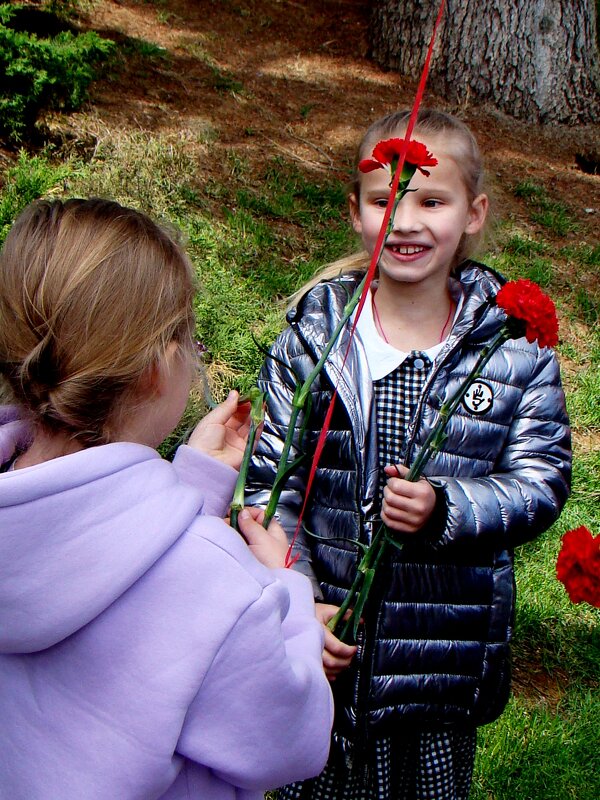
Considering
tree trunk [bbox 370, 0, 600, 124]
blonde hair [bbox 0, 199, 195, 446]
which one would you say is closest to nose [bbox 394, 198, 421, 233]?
blonde hair [bbox 0, 199, 195, 446]

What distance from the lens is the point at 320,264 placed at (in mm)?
4281

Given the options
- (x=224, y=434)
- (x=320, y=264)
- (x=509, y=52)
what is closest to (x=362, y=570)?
(x=224, y=434)

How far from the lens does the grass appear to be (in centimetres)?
269

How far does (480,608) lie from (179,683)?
0.97 metres

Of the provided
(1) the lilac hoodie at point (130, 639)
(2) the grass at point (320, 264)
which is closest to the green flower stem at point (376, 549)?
(1) the lilac hoodie at point (130, 639)

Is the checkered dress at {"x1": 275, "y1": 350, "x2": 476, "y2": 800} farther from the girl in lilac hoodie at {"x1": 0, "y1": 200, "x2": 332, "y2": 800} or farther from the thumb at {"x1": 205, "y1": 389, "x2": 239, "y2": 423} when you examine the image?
the girl in lilac hoodie at {"x1": 0, "y1": 200, "x2": 332, "y2": 800}

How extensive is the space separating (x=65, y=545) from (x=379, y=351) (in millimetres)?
1051

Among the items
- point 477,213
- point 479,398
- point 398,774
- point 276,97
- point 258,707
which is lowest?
point 398,774

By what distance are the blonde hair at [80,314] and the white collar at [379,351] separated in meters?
0.77

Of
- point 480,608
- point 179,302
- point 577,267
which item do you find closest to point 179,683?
point 179,302

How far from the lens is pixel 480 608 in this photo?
1895mm

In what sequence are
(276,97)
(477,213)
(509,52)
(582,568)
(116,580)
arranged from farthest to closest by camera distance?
(509,52), (276,97), (477,213), (582,568), (116,580)

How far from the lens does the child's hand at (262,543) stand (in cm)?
142

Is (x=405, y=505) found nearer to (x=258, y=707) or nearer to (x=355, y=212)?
(x=258, y=707)
